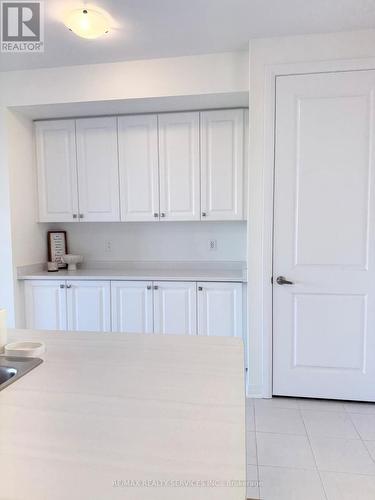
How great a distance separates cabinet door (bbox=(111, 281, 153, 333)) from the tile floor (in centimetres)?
107

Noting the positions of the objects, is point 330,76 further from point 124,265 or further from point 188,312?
point 124,265

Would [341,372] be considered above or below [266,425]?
above

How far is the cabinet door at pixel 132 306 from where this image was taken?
9.37 ft

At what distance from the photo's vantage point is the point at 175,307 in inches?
111

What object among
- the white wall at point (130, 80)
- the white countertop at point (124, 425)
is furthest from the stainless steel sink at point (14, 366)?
the white wall at point (130, 80)

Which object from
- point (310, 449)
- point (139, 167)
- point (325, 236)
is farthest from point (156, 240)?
point (310, 449)

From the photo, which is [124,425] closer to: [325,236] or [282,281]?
[282,281]

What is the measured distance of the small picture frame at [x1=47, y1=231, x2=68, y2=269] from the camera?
3.38 metres

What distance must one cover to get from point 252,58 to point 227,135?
656 mm

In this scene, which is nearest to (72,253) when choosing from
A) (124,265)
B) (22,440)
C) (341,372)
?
(124,265)

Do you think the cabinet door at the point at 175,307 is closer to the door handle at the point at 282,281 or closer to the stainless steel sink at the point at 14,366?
the door handle at the point at 282,281

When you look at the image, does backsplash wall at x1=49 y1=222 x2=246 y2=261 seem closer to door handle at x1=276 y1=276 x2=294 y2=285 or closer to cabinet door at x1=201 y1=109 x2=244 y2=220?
cabinet door at x1=201 y1=109 x2=244 y2=220

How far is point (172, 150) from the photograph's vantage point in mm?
2939

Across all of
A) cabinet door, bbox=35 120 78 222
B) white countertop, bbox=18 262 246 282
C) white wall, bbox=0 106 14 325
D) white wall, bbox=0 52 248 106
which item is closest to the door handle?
white countertop, bbox=18 262 246 282
